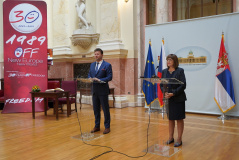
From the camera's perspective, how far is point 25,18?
24.5 feet

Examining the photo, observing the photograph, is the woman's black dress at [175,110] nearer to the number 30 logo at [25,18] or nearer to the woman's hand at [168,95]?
the woman's hand at [168,95]

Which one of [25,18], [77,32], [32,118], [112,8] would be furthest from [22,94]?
[112,8]

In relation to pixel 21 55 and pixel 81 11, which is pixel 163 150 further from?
pixel 81 11

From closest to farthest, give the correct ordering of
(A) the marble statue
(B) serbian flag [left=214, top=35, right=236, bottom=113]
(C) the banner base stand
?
(C) the banner base stand → (B) serbian flag [left=214, top=35, right=236, bottom=113] → (A) the marble statue

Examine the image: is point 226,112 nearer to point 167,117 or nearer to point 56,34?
point 167,117

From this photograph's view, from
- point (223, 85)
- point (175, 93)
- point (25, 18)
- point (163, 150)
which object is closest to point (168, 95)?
point (175, 93)

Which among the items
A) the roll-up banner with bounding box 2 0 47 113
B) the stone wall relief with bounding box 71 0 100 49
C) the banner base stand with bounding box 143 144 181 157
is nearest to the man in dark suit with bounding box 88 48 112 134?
the banner base stand with bounding box 143 144 181 157

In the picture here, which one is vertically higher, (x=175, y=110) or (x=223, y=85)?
(x=223, y=85)

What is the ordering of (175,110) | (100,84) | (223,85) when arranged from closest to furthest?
→ (175,110)
(100,84)
(223,85)

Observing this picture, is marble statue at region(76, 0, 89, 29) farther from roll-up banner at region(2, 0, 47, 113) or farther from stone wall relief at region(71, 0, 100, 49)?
roll-up banner at region(2, 0, 47, 113)

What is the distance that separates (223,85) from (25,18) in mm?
6085

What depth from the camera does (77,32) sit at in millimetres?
9609

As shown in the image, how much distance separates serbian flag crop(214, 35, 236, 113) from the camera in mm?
6004

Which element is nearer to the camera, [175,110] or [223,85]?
[175,110]
